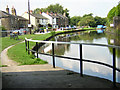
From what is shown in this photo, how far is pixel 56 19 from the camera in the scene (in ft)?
257

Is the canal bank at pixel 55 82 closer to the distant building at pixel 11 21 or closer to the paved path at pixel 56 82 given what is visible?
the paved path at pixel 56 82

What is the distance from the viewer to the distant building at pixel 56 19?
73.8 meters

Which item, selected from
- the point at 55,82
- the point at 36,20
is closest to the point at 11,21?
the point at 36,20

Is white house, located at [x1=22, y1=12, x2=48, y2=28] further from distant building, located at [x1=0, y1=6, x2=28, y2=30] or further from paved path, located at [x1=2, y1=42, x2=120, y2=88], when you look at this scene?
paved path, located at [x1=2, y1=42, x2=120, y2=88]

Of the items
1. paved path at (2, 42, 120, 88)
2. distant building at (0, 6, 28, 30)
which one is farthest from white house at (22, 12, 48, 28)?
paved path at (2, 42, 120, 88)

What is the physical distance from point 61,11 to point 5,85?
8847cm

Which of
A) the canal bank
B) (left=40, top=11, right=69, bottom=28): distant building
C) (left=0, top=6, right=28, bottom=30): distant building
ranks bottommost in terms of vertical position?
the canal bank

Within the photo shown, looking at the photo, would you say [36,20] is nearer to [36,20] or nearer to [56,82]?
[36,20]

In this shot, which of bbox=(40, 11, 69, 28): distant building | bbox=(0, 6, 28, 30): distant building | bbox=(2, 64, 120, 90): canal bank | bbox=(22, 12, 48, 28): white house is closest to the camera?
bbox=(2, 64, 120, 90): canal bank

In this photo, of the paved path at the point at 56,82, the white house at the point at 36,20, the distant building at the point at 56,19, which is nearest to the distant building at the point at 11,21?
the white house at the point at 36,20

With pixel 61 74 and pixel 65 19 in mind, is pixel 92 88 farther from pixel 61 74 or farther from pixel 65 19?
pixel 65 19

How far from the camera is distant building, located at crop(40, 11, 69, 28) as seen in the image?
73.8 meters

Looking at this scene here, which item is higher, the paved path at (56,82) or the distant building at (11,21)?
the distant building at (11,21)

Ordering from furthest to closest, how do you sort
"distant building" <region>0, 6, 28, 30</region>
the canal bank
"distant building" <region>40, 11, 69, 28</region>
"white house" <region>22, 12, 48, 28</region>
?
"distant building" <region>40, 11, 69, 28</region> → "white house" <region>22, 12, 48, 28</region> → "distant building" <region>0, 6, 28, 30</region> → the canal bank
